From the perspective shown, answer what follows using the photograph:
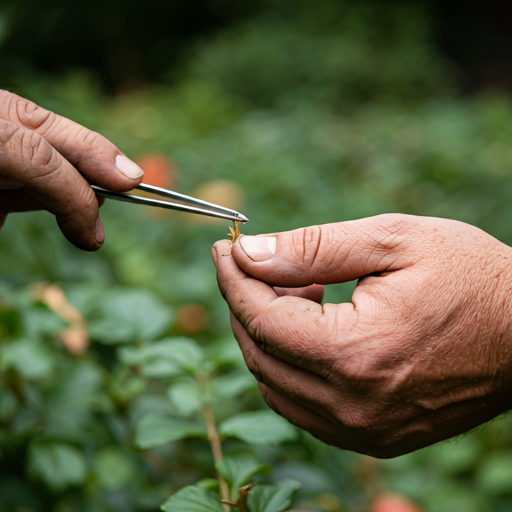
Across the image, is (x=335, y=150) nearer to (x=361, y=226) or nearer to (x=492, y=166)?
(x=492, y=166)

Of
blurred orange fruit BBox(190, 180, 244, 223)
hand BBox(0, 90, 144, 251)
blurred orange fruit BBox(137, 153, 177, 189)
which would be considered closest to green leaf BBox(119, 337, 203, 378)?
hand BBox(0, 90, 144, 251)

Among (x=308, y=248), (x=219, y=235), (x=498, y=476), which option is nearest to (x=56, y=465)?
(x=308, y=248)

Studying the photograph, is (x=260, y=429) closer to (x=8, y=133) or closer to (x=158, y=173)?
(x=8, y=133)

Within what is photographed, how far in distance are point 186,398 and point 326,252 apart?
42 cm

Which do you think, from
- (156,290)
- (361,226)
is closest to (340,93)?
(156,290)

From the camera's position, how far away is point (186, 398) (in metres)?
1.05

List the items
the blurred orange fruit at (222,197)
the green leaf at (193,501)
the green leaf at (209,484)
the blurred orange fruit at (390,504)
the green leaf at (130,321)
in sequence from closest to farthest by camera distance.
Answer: the green leaf at (193,501) < the green leaf at (209,484) < the green leaf at (130,321) < the blurred orange fruit at (390,504) < the blurred orange fruit at (222,197)

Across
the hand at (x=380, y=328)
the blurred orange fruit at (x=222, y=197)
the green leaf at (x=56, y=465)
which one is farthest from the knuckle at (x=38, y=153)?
the blurred orange fruit at (x=222, y=197)

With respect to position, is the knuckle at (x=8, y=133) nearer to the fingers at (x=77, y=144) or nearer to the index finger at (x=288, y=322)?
the fingers at (x=77, y=144)

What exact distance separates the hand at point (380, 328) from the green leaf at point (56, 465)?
44 centimetres

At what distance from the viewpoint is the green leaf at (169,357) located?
1.11m

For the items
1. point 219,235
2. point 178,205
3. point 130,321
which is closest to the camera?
point 178,205

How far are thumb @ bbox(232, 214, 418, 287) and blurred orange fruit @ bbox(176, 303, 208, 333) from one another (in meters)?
1.09

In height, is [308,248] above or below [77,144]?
below
